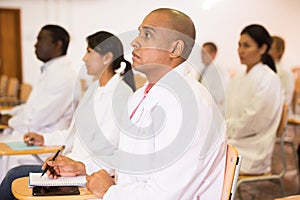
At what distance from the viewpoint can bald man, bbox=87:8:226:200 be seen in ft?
3.77

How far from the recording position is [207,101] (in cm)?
121

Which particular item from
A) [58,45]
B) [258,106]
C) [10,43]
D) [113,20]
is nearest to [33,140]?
[58,45]

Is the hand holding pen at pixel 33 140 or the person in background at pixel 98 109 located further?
the hand holding pen at pixel 33 140

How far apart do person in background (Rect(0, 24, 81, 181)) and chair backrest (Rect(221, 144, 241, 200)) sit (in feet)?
4.90

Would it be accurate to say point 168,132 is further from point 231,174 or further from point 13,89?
point 13,89

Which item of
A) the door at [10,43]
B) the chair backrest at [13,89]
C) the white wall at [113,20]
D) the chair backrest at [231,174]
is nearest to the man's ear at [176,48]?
the chair backrest at [231,174]

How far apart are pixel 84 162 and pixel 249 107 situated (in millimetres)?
1286

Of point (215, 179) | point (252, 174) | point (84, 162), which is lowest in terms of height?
point (252, 174)

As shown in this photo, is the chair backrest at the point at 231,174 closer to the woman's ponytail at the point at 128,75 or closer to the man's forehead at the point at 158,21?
the man's forehead at the point at 158,21

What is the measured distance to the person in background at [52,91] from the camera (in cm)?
259

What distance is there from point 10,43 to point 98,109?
19.1ft

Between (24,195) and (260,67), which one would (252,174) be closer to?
(260,67)

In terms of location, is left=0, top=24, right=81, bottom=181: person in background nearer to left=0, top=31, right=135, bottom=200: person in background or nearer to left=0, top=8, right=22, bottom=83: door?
left=0, top=31, right=135, bottom=200: person in background

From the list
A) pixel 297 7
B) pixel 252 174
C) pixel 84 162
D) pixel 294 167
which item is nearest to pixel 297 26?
pixel 297 7
